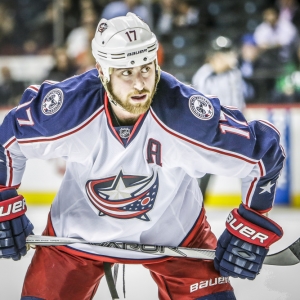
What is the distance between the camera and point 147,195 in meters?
2.39

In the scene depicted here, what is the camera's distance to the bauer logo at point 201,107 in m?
2.22

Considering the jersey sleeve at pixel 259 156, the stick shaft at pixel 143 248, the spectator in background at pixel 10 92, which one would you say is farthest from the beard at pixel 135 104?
the spectator in background at pixel 10 92

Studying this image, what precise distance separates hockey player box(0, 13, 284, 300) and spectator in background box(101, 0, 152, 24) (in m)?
4.40

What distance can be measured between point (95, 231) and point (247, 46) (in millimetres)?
4316

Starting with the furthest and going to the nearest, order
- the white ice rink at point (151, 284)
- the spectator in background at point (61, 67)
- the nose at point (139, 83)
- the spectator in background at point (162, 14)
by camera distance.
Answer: the spectator in background at point (162, 14) → the spectator in background at point (61, 67) → the white ice rink at point (151, 284) → the nose at point (139, 83)

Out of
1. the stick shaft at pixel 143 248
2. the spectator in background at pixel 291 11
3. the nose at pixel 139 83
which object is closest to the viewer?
the nose at pixel 139 83

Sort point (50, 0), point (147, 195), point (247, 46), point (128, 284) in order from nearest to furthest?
point (147, 195)
point (128, 284)
point (247, 46)
point (50, 0)

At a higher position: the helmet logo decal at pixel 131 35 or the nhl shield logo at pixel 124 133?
the helmet logo decal at pixel 131 35

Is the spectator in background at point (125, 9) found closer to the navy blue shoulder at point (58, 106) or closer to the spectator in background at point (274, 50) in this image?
the spectator in background at point (274, 50)

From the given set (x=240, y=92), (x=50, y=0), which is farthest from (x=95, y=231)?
(x=50, y=0)

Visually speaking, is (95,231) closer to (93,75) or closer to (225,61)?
(93,75)

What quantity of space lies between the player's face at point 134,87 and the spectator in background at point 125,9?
4468 millimetres

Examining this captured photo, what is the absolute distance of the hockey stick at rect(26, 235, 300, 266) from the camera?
2391 mm

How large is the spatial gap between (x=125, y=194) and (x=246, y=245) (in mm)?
471
